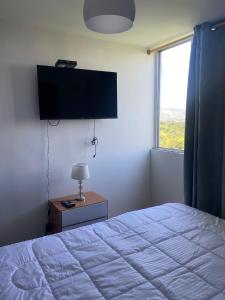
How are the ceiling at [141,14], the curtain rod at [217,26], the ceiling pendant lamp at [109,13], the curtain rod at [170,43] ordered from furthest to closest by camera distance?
the curtain rod at [170,43]
the curtain rod at [217,26]
the ceiling at [141,14]
the ceiling pendant lamp at [109,13]

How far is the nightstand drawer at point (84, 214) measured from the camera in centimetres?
251

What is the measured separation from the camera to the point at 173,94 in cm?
332

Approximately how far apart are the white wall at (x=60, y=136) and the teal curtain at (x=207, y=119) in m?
0.88

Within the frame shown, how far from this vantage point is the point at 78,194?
116 inches

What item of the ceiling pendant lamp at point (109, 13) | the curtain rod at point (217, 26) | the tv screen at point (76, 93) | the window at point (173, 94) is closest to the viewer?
the ceiling pendant lamp at point (109, 13)

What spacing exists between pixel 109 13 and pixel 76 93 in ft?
4.88

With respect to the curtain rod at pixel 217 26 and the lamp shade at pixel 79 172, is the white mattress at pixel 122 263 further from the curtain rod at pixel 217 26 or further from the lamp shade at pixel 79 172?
the curtain rod at pixel 217 26

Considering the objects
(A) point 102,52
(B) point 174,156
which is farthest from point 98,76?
(B) point 174,156

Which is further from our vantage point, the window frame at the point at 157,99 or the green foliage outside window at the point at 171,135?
the window frame at the point at 157,99

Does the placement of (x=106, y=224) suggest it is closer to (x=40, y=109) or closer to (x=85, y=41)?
(x=40, y=109)

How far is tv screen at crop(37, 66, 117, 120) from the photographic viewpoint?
2613mm

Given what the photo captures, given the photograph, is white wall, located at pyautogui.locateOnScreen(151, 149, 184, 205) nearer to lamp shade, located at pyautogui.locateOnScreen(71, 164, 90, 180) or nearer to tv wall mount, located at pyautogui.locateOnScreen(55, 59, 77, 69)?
lamp shade, located at pyautogui.locateOnScreen(71, 164, 90, 180)

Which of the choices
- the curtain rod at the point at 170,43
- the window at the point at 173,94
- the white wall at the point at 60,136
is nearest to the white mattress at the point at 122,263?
the white wall at the point at 60,136

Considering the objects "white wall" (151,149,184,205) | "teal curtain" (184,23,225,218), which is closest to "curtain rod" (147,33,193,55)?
"teal curtain" (184,23,225,218)
